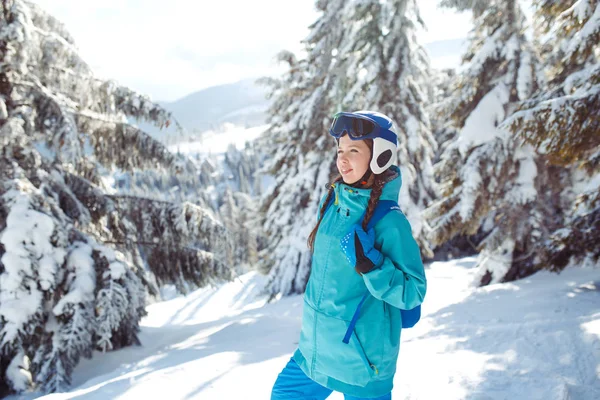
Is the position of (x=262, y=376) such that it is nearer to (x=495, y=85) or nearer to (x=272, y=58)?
(x=495, y=85)

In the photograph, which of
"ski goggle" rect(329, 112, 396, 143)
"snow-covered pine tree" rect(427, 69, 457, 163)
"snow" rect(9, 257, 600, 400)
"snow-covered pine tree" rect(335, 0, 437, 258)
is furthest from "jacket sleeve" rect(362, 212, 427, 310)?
"snow-covered pine tree" rect(427, 69, 457, 163)

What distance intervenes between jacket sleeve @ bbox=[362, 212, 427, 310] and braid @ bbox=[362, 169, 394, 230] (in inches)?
3.4

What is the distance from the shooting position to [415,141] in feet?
37.9

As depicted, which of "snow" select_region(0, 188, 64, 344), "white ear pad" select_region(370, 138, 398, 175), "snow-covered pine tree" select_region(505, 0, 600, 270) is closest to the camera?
"white ear pad" select_region(370, 138, 398, 175)

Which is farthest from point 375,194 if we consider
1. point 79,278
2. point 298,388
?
point 79,278

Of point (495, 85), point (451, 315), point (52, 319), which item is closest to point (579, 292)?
point (451, 315)

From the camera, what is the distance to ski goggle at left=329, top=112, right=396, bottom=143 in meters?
2.21

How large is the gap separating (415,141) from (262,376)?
9.04 m

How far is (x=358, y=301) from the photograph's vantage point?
215 cm

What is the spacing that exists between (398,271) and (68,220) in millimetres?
5914

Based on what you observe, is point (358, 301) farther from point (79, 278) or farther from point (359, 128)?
point (79, 278)

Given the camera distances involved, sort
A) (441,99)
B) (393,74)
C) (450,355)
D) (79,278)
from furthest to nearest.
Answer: (441,99), (393,74), (79,278), (450,355)

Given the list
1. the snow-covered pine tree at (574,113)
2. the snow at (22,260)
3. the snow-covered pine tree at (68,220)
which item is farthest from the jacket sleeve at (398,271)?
the snow at (22,260)

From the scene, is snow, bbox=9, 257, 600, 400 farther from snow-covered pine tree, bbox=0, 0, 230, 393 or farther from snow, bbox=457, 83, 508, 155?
snow, bbox=457, 83, 508, 155
